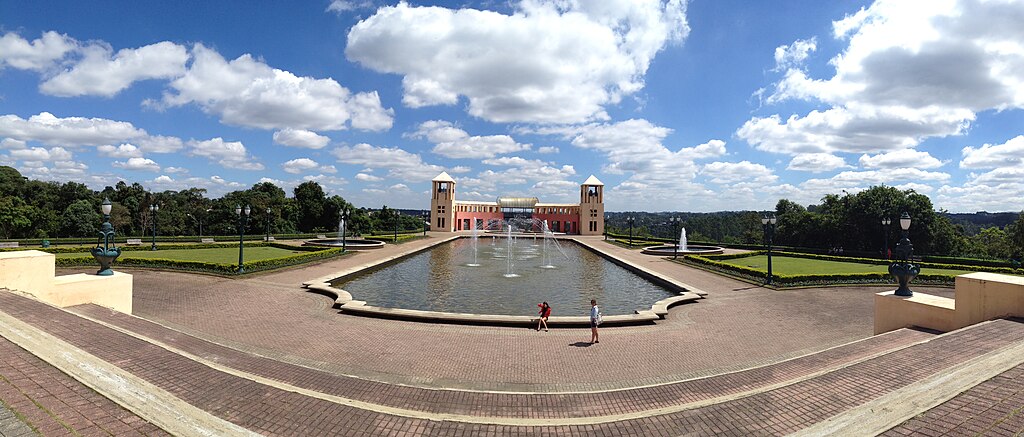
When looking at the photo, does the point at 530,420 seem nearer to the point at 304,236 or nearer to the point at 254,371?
the point at 254,371

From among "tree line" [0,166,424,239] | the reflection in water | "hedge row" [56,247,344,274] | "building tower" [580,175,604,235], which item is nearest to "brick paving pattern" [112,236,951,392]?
the reflection in water

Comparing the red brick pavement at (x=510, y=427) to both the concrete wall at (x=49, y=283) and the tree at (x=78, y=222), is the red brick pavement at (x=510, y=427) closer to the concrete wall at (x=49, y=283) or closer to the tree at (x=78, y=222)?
the concrete wall at (x=49, y=283)

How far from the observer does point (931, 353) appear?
641 centimetres

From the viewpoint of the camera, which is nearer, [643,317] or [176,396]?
[176,396]

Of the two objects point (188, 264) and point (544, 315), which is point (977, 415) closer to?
point (544, 315)

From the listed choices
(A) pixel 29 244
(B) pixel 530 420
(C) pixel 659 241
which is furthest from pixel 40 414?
(C) pixel 659 241

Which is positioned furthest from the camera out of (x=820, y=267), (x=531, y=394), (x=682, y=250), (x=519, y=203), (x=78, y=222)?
(x=519, y=203)

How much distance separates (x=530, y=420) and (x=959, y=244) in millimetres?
47464

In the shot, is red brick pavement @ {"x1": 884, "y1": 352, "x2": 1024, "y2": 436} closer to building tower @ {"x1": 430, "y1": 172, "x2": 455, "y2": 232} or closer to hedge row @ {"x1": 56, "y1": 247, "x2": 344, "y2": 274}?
hedge row @ {"x1": 56, "y1": 247, "x2": 344, "y2": 274}

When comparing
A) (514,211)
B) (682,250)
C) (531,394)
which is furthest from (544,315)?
(514,211)

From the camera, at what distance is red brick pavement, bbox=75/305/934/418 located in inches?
222

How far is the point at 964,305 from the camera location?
8562 millimetres

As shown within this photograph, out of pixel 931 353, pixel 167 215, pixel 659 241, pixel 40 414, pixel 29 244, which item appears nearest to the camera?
pixel 40 414

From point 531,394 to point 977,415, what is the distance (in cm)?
456
